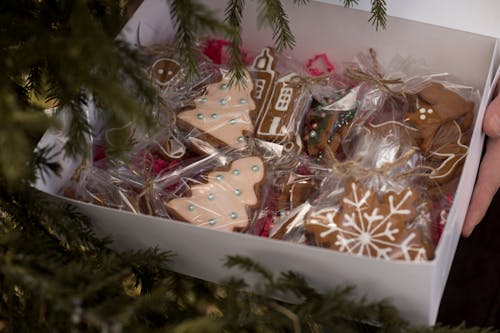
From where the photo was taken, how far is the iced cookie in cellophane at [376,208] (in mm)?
1115

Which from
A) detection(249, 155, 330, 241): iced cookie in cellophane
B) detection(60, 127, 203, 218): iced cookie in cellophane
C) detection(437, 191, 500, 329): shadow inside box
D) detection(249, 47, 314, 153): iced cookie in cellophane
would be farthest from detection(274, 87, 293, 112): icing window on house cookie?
detection(437, 191, 500, 329): shadow inside box

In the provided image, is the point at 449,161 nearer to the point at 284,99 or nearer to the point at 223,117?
the point at 284,99

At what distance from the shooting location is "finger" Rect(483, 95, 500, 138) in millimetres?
1282

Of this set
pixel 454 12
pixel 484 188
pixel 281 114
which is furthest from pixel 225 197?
pixel 454 12

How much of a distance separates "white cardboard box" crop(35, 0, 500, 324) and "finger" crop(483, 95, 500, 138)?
0.03 m

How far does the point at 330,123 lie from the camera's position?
136 cm

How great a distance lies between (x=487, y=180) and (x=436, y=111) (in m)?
0.21

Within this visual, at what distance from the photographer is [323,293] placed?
1.12m

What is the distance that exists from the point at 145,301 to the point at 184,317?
21 centimetres

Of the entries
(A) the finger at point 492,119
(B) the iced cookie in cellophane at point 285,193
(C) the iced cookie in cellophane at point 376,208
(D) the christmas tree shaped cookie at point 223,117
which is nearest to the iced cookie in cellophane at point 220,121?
(D) the christmas tree shaped cookie at point 223,117

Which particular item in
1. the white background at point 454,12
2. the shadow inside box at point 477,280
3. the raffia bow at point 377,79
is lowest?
the shadow inside box at point 477,280

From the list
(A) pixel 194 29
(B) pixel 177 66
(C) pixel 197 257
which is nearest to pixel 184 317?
(C) pixel 197 257

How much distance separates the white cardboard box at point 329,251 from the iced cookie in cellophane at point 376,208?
7cm

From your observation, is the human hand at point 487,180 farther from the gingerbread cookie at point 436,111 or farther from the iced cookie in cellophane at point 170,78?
the iced cookie in cellophane at point 170,78
